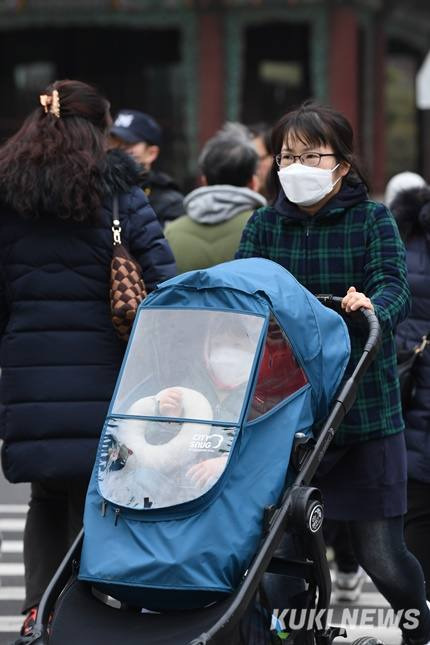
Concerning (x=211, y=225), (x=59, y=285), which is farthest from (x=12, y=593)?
(x=59, y=285)

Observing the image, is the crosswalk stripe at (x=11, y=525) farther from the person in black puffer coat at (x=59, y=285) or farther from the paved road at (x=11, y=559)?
the person in black puffer coat at (x=59, y=285)

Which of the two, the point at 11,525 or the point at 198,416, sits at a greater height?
the point at 198,416

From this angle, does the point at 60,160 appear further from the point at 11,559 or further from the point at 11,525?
the point at 11,525

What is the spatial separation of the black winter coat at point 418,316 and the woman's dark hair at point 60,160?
1.27 metres

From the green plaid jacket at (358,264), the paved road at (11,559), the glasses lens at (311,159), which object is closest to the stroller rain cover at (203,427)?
the green plaid jacket at (358,264)

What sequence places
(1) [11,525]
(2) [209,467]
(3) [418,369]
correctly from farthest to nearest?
(1) [11,525] < (3) [418,369] < (2) [209,467]

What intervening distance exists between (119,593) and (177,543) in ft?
0.77

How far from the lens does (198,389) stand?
3719mm

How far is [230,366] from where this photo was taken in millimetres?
3719

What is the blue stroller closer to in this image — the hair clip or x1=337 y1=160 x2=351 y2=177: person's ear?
x1=337 y1=160 x2=351 y2=177: person's ear

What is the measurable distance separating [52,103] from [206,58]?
666 inches

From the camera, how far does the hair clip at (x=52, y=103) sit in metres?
4.74

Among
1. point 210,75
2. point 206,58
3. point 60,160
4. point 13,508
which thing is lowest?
point 13,508

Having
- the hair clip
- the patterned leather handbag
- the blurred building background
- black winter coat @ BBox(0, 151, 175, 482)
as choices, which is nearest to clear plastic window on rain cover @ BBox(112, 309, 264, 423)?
the patterned leather handbag
